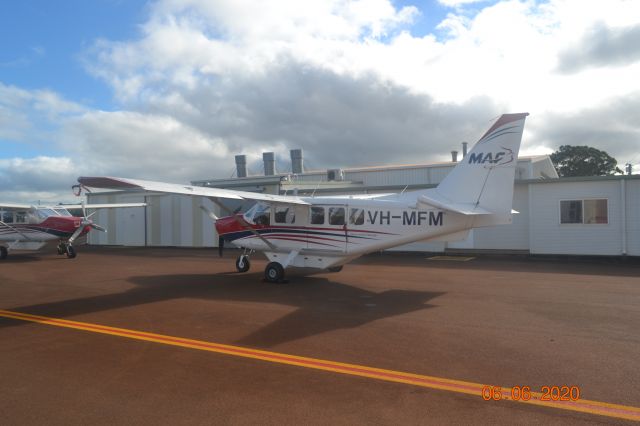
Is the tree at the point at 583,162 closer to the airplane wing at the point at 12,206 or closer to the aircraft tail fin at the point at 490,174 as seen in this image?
the aircraft tail fin at the point at 490,174

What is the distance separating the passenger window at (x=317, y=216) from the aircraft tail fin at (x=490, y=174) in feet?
9.46

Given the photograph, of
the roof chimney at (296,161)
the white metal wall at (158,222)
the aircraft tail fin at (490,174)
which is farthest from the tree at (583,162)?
the aircraft tail fin at (490,174)

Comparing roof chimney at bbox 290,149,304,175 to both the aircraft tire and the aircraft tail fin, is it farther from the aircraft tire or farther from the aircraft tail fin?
the aircraft tail fin

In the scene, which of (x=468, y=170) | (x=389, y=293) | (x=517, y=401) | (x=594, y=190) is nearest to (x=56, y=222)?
(x=389, y=293)

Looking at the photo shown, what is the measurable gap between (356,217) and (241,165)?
3216 cm

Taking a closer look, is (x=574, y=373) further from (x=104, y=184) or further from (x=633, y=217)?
(x=633, y=217)

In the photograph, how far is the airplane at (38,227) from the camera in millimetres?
21547

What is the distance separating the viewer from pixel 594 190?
734 inches

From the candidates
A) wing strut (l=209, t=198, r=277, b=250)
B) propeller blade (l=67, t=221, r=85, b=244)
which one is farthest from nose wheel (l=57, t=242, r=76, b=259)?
wing strut (l=209, t=198, r=277, b=250)

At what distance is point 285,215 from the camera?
1314 centimetres

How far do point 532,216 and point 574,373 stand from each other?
51.8 feet
